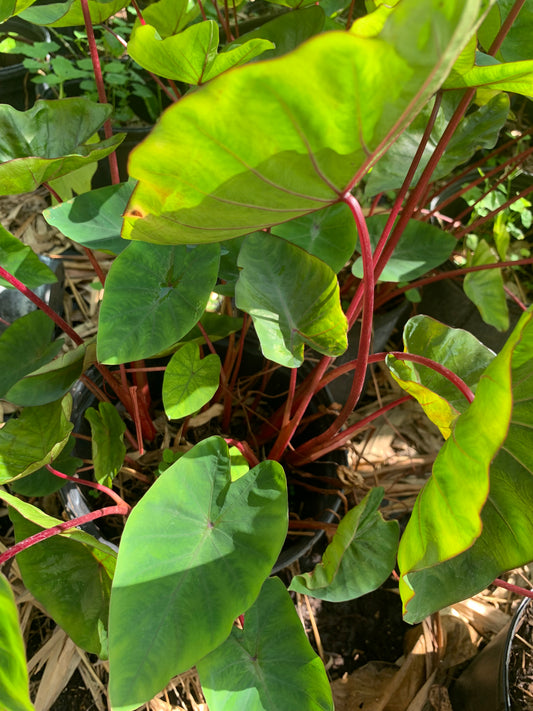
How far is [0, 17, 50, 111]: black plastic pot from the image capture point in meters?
1.61

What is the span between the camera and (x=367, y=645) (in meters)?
1.09

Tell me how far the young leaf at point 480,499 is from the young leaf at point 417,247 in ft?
1.46

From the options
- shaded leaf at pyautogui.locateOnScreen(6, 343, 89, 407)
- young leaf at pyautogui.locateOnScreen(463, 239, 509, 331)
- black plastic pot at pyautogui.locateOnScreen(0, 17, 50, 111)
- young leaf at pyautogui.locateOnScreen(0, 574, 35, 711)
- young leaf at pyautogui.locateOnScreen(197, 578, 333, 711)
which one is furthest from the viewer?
black plastic pot at pyautogui.locateOnScreen(0, 17, 50, 111)

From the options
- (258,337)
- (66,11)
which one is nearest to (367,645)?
(258,337)

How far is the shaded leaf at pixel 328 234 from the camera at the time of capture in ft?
2.71

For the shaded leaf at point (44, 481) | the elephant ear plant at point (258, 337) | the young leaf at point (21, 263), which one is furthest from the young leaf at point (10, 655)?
the young leaf at point (21, 263)

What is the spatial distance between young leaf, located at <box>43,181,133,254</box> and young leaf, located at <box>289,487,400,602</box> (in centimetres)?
54

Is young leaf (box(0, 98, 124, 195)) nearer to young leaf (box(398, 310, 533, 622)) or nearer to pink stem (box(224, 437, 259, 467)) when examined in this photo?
pink stem (box(224, 437, 259, 467))

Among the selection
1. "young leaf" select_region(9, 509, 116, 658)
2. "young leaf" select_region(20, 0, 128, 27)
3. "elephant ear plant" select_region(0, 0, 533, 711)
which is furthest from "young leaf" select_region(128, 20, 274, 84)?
"young leaf" select_region(9, 509, 116, 658)

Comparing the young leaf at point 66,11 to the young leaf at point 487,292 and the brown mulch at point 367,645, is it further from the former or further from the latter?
the young leaf at point 487,292

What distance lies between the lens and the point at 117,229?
84 centimetres

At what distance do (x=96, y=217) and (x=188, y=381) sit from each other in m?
0.30

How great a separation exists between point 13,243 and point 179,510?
47cm

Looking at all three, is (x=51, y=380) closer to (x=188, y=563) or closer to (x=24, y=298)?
(x=188, y=563)
